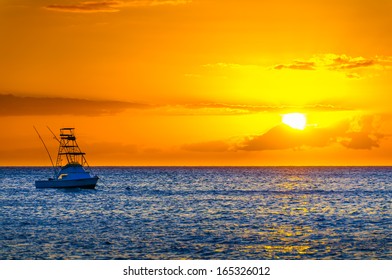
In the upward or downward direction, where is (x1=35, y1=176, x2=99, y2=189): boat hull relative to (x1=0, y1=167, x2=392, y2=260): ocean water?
upward

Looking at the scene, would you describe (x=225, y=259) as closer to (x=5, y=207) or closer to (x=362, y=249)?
(x=362, y=249)

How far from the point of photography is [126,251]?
5666cm

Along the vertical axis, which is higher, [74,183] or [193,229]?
[74,183]

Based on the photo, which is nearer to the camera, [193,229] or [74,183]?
[193,229]

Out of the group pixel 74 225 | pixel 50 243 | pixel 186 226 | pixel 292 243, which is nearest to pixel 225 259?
pixel 292 243

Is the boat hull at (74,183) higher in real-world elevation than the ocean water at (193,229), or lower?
higher

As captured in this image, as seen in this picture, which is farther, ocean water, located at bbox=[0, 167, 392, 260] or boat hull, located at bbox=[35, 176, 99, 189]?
boat hull, located at bbox=[35, 176, 99, 189]

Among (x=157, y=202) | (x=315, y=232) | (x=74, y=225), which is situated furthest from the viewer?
(x=157, y=202)

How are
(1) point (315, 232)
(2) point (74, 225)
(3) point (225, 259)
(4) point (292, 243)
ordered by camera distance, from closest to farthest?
(3) point (225, 259) < (4) point (292, 243) < (1) point (315, 232) < (2) point (74, 225)

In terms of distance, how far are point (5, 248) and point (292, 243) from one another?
23.9 metres

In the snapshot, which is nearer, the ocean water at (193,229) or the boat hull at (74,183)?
the ocean water at (193,229)
